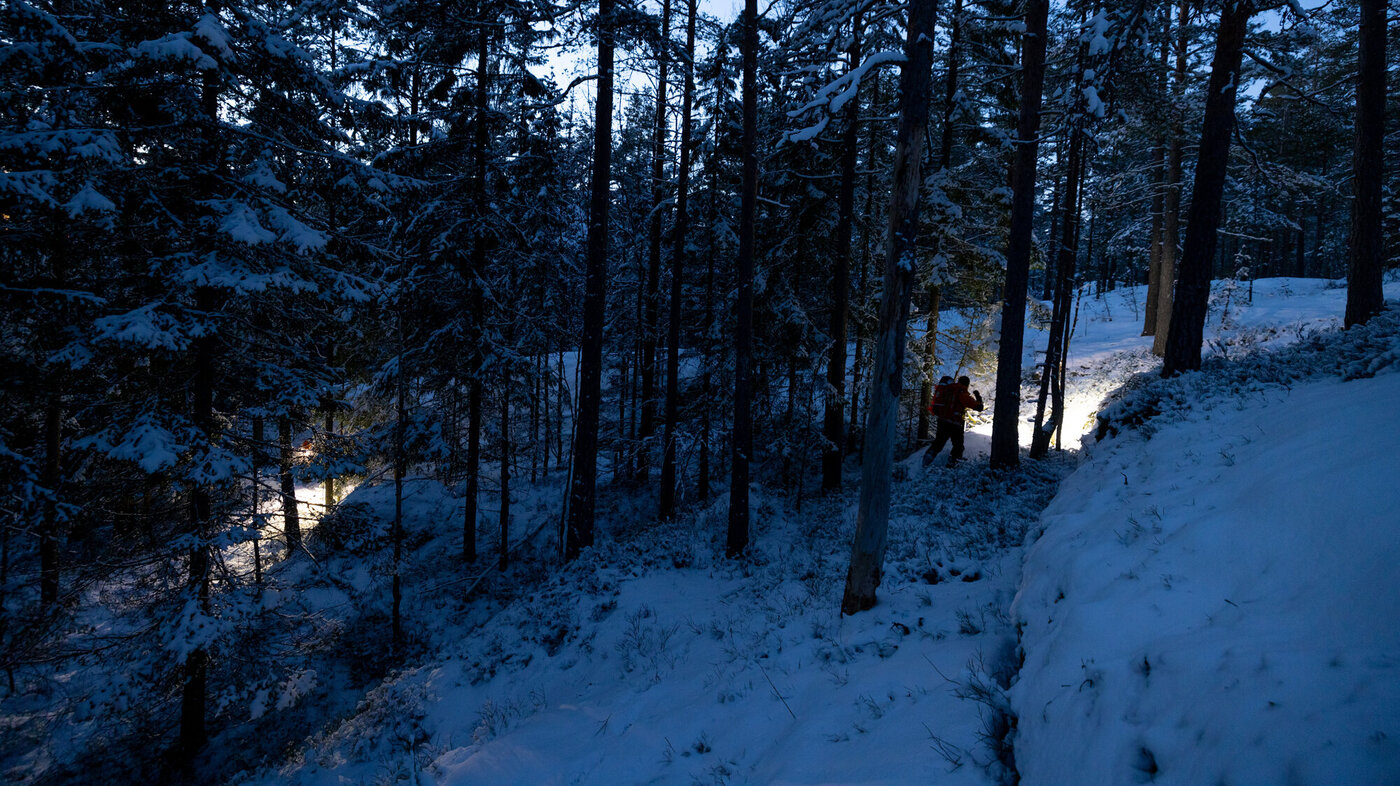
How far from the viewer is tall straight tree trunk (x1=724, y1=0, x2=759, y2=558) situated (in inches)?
418

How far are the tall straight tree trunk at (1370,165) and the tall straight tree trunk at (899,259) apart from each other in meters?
10.1

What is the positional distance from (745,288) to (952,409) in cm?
652

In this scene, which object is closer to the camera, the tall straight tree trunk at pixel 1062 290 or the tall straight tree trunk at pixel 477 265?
the tall straight tree trunk at pixel 1062 290

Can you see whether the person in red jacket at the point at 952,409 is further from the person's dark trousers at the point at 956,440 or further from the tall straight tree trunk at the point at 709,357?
the tall straight tree trunk at the point at 709,357

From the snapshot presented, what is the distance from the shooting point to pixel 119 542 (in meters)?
8.17

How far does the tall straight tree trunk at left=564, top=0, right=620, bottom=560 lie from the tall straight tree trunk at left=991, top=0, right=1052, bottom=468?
8007 mm

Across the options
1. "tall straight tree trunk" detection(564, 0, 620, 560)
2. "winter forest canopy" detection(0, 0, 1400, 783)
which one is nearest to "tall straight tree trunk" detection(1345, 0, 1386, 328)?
"winter forest canopy" detection(0, 0, 1400, 783)

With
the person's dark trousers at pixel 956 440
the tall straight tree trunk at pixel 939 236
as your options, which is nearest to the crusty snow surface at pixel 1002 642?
the person's dark trousers at pixel 956 440

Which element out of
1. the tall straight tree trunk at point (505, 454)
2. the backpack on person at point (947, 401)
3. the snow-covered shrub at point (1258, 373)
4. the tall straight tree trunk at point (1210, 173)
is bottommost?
the tall straight tree trunk at point (505, 454)

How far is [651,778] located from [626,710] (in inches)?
65.2

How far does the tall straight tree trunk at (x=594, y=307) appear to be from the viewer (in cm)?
1096

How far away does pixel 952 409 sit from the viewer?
542 inches

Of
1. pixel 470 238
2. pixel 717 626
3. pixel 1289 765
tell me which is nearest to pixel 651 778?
pixel 717 626

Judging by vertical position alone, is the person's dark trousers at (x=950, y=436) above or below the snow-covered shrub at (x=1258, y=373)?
below
